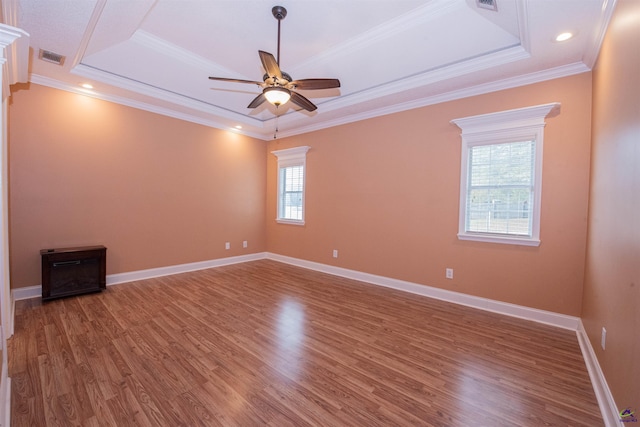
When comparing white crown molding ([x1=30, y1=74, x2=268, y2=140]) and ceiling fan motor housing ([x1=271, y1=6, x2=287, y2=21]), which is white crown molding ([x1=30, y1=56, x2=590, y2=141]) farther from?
ceiling fan motor housing ([x1=271, y1=6, x2=287, y2=21])

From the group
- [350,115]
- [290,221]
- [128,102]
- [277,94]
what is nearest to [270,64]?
[277,94]

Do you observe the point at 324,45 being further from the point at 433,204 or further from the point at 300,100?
the point at 433,204

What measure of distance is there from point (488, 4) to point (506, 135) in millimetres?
1443

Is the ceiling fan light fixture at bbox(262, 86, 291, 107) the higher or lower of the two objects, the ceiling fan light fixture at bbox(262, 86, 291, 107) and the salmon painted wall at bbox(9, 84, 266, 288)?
the higher

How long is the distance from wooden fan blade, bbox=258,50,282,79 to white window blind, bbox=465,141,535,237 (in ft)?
8.44

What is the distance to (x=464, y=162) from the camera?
3455 mm

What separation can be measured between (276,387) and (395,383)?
0.85 m

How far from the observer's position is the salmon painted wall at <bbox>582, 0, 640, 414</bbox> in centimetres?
145

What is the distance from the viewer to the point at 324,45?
317 cm

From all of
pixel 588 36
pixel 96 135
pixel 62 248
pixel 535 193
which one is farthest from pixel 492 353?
pixel 96 135

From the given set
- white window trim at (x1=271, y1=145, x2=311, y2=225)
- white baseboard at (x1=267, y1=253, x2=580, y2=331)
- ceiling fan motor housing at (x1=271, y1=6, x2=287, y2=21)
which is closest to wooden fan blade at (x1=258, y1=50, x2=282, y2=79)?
ceiling fan motor housing at (x1=271, y1=6, x2=287, y2=21)

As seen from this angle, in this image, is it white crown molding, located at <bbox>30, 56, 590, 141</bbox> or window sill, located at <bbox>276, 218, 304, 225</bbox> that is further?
window sill, located at <bbox>276, 218, 304, 225</bbox>

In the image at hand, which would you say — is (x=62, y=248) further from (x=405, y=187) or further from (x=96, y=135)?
(x=405, y=187)

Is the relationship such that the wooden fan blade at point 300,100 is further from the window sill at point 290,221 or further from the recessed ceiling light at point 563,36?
the window sill at point 290,221
